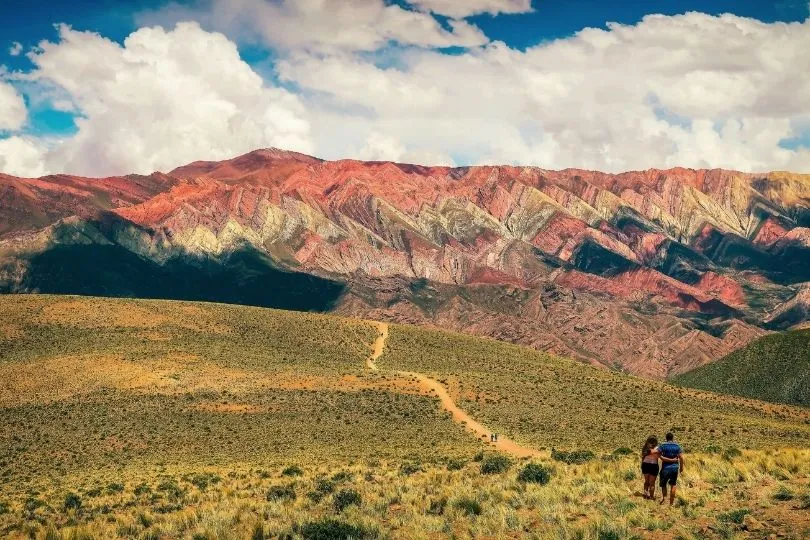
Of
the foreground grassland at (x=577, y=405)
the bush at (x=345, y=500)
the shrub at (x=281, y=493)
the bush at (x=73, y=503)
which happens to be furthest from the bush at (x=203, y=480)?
the foreground grassland at (x=577, y=405)

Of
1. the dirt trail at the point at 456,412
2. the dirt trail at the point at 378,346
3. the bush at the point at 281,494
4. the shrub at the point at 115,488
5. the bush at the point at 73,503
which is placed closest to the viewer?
the bush at the point at 281,494

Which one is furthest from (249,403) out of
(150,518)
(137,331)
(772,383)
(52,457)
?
(772,383)

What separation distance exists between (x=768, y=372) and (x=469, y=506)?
407 ft

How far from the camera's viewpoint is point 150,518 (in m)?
22.1

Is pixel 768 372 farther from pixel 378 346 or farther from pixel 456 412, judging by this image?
pixel 456 412

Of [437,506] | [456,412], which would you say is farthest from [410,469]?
[456,412]

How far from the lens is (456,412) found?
225 feet

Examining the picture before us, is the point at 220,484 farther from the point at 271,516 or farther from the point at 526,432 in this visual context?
the point at 526,432

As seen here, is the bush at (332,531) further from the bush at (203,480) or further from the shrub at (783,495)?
the bush at (203,480)

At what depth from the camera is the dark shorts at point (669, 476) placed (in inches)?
779

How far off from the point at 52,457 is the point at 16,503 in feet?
70.8

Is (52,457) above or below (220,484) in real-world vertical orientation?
below

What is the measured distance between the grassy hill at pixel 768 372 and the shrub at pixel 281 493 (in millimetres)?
106155

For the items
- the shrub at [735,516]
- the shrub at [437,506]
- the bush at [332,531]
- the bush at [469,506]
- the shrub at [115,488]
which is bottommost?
the shrub at [115,488]
